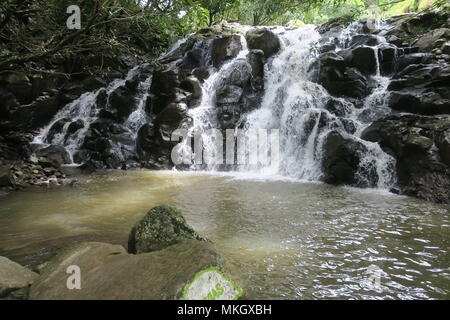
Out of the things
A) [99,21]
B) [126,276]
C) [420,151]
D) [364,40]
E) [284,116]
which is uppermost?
[364,40]

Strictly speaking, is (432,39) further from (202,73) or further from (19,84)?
(19,84)

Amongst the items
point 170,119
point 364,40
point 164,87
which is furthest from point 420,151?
point 164,87

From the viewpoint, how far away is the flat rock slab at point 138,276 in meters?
2.65

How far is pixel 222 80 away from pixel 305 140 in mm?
6028

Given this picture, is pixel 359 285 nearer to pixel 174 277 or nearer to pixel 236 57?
pixel 174 277

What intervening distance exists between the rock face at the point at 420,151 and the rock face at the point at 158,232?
7251mm

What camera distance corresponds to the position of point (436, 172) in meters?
8.59

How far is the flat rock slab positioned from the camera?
2.65 m

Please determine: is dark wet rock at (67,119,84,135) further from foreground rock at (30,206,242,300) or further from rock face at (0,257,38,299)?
foreground rock at (30,206,242,300)

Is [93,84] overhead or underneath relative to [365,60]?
underneath

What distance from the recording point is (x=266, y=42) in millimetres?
16938

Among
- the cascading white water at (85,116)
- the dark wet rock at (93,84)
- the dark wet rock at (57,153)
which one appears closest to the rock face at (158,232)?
the cascading white water at (85,116)

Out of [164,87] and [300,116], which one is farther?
[164,87]

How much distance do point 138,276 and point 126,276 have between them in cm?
14
